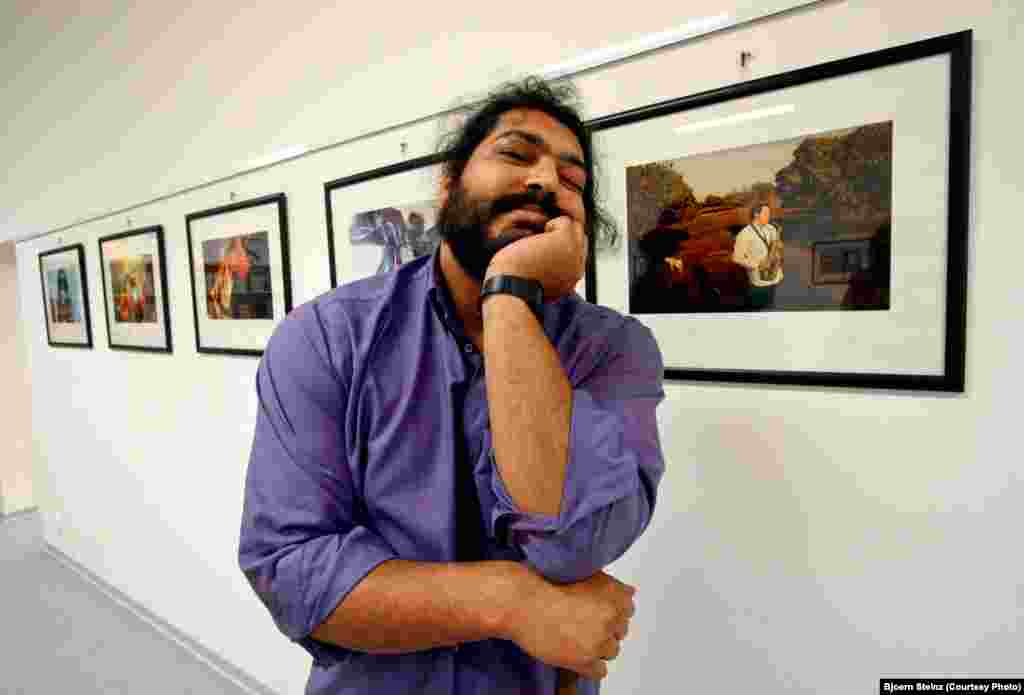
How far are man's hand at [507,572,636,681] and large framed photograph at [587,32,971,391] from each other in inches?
26.6

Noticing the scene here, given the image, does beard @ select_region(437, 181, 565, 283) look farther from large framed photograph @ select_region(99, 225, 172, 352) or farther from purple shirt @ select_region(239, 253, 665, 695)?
large framed photograph @ select_region(99, 225, 172, 352)

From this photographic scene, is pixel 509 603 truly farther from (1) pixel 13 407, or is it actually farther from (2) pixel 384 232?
(1) pixel 13 407

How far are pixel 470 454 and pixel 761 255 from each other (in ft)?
2.47

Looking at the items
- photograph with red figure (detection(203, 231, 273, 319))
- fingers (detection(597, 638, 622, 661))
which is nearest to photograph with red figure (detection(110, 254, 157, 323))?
photograph with red figure (detection(203, 231, 273, 319))

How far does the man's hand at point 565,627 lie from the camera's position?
715 mm

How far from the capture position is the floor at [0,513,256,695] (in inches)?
99.2

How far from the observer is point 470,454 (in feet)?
2.88

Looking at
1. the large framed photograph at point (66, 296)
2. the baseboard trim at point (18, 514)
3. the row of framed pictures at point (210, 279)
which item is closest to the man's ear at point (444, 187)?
the row of framed pictures at point (210, 279)

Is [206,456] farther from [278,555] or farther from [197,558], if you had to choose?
[278,555]

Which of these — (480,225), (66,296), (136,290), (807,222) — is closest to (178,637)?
(136,290)

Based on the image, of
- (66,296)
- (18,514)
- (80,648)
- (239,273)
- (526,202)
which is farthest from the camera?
(18,514)

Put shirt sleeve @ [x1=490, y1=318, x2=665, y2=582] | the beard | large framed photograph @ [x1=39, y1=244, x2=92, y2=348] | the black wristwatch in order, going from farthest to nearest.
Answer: large framed photograph @ [x1=39, y1=244, x2=92, y2=348], the beard, the black wristwatch, shirt sleeve @ [x1=490, y1=318, x2=665, y2=582]

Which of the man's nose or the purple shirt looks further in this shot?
the man's nose

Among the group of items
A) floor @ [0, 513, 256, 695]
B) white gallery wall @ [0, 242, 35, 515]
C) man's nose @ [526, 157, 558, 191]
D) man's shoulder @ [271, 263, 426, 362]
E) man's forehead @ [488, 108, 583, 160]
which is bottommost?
floor @ [0, 513, 256, 695]
